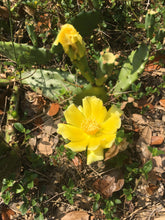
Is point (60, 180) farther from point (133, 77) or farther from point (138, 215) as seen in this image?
point (133, 77)

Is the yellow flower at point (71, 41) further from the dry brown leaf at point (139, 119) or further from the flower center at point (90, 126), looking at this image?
the dry brown leaf at point (139, 119)

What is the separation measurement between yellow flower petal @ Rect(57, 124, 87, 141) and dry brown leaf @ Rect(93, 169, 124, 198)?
36 centimetres

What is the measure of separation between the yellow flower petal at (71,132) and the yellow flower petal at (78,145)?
3cm

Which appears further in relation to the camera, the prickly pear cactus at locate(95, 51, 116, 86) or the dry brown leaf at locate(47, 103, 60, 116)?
the dry brown leaf at locate(47, 103, 60, 116)

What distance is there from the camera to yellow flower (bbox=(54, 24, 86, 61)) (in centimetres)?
123

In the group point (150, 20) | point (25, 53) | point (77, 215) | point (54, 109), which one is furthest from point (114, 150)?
point (25, 53)

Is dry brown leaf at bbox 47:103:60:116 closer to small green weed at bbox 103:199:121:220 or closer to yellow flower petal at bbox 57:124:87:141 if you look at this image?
yellow flower petal at bbox 57:124:87:141

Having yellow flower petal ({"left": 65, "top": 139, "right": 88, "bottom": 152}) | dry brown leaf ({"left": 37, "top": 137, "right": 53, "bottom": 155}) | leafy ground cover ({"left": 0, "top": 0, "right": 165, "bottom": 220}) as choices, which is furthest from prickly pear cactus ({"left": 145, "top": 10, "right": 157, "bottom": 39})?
dry brown leaf ({"left": 37, "top": 137, "right": 53, "bottom": 155})

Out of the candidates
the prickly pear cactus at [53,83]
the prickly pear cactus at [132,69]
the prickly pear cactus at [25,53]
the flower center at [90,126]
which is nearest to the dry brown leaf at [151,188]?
the flower center at [90,126]

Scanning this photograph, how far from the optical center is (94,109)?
4.57 ft

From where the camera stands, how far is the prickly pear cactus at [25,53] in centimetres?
179

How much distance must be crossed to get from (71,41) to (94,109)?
424 mm

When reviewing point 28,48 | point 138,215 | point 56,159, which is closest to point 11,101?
point 28,48

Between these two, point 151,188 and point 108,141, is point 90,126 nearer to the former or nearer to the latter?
point 108,141
